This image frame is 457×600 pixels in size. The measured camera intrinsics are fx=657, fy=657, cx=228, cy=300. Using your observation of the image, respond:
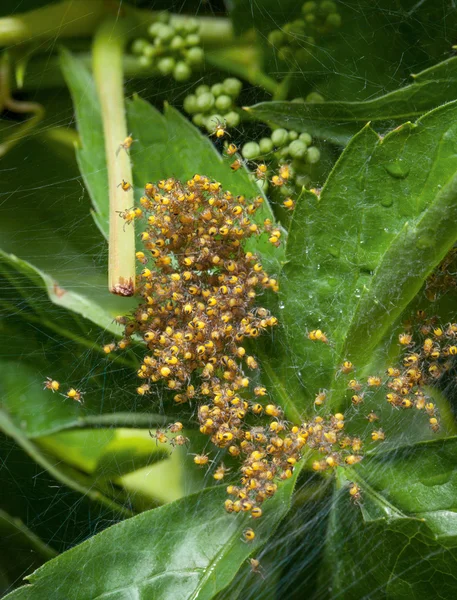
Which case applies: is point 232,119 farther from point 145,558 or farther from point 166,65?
point 145,558

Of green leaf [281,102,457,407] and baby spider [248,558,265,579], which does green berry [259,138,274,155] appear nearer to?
green leaf [281,102,457,407]

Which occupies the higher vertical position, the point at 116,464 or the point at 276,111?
the point at 276,111

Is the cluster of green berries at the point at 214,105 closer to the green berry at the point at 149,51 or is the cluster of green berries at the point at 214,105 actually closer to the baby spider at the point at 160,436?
the green berry at the point at 149,51

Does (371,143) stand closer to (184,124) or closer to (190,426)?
(184,124)

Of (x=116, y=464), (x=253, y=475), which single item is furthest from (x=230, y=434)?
(x=116, y=464)

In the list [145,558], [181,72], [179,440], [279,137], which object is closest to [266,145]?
[279,137]
